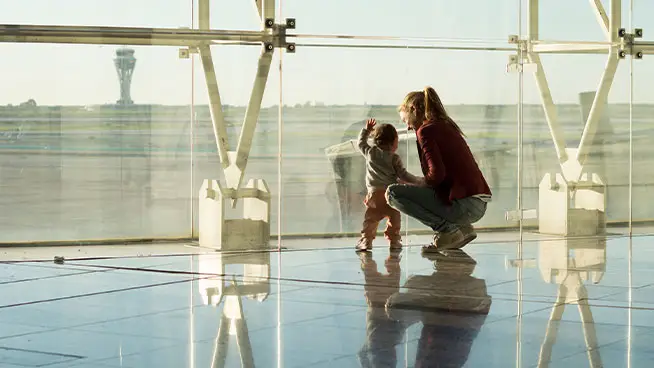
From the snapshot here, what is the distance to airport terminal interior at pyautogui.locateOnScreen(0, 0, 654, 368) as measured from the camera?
7074 millimetres

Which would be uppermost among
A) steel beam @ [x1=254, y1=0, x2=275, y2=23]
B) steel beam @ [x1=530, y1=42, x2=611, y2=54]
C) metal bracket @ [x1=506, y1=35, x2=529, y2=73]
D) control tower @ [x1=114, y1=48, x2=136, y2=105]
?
steel beam @ [x1=254, y1=0, x2=275, y2=23]

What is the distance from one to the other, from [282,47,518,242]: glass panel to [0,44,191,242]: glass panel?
0.97 m

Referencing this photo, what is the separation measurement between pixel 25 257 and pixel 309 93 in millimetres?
2709

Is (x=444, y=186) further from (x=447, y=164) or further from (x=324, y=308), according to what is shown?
(x=324, y=308)

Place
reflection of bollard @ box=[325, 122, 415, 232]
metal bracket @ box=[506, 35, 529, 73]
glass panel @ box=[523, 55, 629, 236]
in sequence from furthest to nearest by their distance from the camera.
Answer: glass panel @ box=[523, 55, 629, 236], metal bracket @ box=[506, 35, 529, 73], reflection of bollard @ box=[325, 122, 415, 232]

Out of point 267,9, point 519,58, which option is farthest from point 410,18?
point 267,9

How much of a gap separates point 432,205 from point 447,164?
1.10 ft

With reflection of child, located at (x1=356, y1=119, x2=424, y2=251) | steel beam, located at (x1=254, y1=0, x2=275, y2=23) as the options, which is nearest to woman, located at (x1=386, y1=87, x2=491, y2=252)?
reflection of child, located at (x1=356, y1=119, x2=424, y2=251)

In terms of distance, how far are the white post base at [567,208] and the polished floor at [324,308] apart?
4.27 ft

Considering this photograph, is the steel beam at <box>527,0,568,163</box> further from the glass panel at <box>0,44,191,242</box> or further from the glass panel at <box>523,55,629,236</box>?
the glass panel at <box>0,44,191,242</box>

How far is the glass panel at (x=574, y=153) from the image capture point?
10.4 metres

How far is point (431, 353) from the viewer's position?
455 cm

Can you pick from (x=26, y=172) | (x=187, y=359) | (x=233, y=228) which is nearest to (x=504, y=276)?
(x=233, y=228)

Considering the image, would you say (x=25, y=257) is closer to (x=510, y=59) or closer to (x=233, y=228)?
(x=233, y=228)
